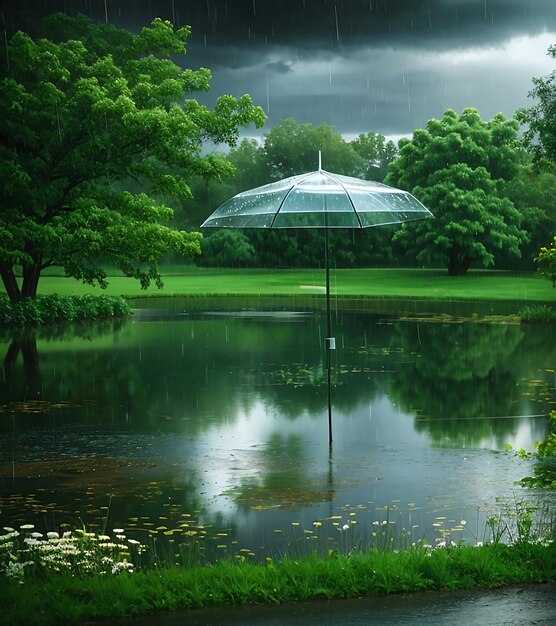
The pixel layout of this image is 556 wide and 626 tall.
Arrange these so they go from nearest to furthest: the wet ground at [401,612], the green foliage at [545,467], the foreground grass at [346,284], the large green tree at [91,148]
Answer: the wet ground at [401,612], the green foliage at [545,467], the large green tree at [91,148], the foreground grass at [346,284]

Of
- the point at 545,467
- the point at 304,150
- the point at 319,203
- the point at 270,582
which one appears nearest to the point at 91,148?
the point at 319,203

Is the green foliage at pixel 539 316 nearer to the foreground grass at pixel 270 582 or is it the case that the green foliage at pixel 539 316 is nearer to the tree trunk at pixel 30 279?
the tree trunk at pixel 30 279

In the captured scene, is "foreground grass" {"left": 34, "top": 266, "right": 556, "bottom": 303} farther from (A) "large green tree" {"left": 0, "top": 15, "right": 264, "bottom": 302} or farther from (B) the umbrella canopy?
(B) the umbrella canopy

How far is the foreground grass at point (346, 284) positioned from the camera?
4609 centimetres

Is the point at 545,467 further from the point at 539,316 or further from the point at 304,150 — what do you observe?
the point at 304,150

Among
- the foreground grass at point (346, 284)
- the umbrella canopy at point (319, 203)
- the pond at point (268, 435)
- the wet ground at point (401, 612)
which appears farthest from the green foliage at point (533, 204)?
the wet ground at point (401, 612)

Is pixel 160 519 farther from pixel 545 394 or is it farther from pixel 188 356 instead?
pixel 188 356

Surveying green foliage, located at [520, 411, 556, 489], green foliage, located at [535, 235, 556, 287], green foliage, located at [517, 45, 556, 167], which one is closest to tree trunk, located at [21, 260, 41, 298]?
green foliage, located at [535, 235, 556, 287]

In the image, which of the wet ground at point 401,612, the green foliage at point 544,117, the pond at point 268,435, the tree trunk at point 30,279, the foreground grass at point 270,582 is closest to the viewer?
the wet ground at point 401,612

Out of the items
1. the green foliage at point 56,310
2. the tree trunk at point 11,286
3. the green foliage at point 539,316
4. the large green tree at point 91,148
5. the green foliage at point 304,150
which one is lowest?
the green foliage at point 539,316

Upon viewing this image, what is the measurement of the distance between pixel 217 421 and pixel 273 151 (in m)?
77.0

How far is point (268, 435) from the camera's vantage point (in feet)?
40.3

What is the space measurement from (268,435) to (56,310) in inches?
718

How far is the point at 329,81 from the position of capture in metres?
126
